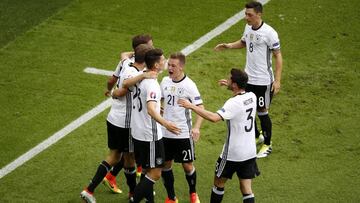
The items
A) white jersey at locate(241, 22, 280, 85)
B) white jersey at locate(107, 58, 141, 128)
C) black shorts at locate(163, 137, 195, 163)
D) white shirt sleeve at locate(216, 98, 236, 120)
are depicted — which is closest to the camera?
white shirt sleeve at locate(216, 98, 236, 120)

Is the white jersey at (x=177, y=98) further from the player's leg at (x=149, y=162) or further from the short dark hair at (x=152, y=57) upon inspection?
the short dark hair at (x=152, y=57)

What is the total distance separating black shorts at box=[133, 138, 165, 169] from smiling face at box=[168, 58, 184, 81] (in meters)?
0.81

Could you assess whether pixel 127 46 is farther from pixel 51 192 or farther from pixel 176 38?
pixel 51 192

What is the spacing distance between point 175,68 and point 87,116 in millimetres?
3210

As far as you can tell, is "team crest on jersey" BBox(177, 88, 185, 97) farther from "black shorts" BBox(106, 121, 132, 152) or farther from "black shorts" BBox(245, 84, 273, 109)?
"black shorts" BBox(245, 84, 273, 109)

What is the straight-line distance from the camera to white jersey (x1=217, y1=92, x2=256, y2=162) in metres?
8.20

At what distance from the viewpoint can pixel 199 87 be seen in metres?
12.2

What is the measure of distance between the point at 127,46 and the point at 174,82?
16.0 feet

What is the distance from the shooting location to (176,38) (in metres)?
13.7

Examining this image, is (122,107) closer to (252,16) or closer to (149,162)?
(149,162)

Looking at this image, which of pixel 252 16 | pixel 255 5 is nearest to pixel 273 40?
pixel 252 16

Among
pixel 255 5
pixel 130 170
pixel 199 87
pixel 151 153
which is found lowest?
pixel 130 170

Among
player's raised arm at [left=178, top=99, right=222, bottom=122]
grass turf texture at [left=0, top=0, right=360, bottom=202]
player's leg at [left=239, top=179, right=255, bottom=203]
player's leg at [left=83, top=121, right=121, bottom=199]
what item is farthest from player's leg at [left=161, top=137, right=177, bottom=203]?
player's leg at [left=239, top=179, right=255, bottom=203]

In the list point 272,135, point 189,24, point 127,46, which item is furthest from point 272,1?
point 272,135
